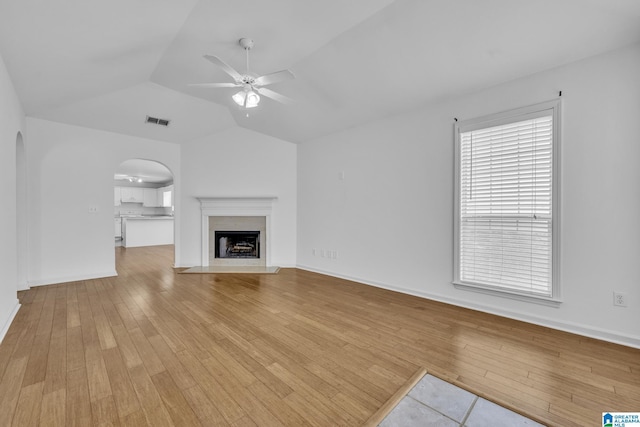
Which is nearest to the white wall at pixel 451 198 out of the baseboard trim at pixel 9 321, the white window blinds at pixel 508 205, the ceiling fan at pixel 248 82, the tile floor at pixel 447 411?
the white window blinds at pixel 508 205

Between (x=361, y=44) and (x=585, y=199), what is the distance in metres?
2.63

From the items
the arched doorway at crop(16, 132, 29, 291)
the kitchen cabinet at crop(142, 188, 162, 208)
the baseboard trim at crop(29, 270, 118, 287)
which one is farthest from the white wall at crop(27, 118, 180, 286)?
the kitchen cabinet at crop(142, 188, 162, 208)

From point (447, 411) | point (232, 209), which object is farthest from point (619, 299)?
point (232, 209)

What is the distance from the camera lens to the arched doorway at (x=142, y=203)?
834 centimetres

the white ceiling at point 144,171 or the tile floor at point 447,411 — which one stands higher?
the white ceiling at point 144,171

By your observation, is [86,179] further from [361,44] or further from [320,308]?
[361,44]

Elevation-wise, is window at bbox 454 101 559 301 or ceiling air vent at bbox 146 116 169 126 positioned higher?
ceiling air vent at bbox 146 116 169 126

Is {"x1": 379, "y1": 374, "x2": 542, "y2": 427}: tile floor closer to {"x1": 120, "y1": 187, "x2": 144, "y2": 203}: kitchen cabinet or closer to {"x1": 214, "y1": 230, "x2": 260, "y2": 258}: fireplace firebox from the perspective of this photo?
{"x1": 214, "y1": 230, "x2": 260, "y2": 258}: fireplace firebox

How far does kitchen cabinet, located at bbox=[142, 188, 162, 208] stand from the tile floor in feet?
39.3

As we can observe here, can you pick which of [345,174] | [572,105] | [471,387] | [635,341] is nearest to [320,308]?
[471,387]

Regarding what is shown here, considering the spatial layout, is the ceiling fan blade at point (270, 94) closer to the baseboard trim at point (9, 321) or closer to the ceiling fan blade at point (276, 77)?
the ceiling fan blade at point (276, 77)

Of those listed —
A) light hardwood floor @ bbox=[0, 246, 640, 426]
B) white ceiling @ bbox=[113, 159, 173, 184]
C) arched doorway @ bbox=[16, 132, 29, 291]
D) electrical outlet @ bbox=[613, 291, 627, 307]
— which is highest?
white ceiling @ bbox=[113, 159, 173, 184]

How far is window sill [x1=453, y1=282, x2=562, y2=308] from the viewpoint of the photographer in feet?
8.79

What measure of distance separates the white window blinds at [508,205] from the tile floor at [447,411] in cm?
168
